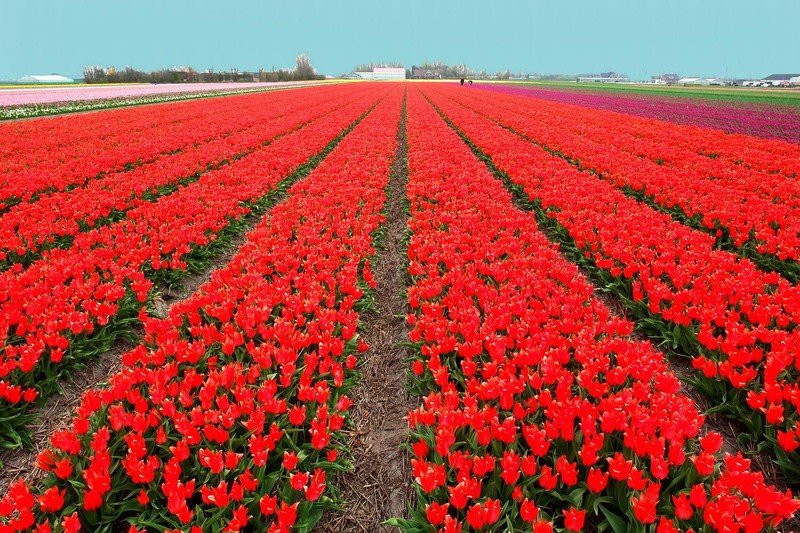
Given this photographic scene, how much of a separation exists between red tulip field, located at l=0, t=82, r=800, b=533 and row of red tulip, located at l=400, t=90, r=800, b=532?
0.07 ft

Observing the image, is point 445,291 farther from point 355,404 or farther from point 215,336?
point 215,336

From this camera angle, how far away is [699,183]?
10.4m

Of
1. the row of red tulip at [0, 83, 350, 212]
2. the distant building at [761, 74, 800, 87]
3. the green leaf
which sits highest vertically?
the distant building at [761, 74, 800, 87]

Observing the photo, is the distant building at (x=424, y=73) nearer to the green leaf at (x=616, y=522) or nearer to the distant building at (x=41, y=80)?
the distant building at (x=41, y=80)

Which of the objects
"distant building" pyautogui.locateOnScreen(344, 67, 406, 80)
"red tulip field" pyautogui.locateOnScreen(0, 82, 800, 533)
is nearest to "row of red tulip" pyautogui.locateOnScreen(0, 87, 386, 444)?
"red tulip field" pyautogui.locateOnScreen(0, 82, 800, 533)

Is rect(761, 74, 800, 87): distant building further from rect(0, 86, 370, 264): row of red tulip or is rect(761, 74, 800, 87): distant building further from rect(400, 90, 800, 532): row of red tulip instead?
rect(400, 90, 800, 532): row of red tulip

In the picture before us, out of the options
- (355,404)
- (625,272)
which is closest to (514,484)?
(355,404)

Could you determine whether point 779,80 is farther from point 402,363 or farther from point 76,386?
point 76,386

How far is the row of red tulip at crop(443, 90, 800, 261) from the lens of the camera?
25.2 ft

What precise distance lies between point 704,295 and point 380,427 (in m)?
4.17

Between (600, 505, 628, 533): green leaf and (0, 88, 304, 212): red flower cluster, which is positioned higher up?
(0, 88, 304, 212): red flower cluster

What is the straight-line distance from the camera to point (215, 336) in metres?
4.50

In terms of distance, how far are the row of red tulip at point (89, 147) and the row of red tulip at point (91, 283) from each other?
3.86 m

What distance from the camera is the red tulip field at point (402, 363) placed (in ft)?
9.29
